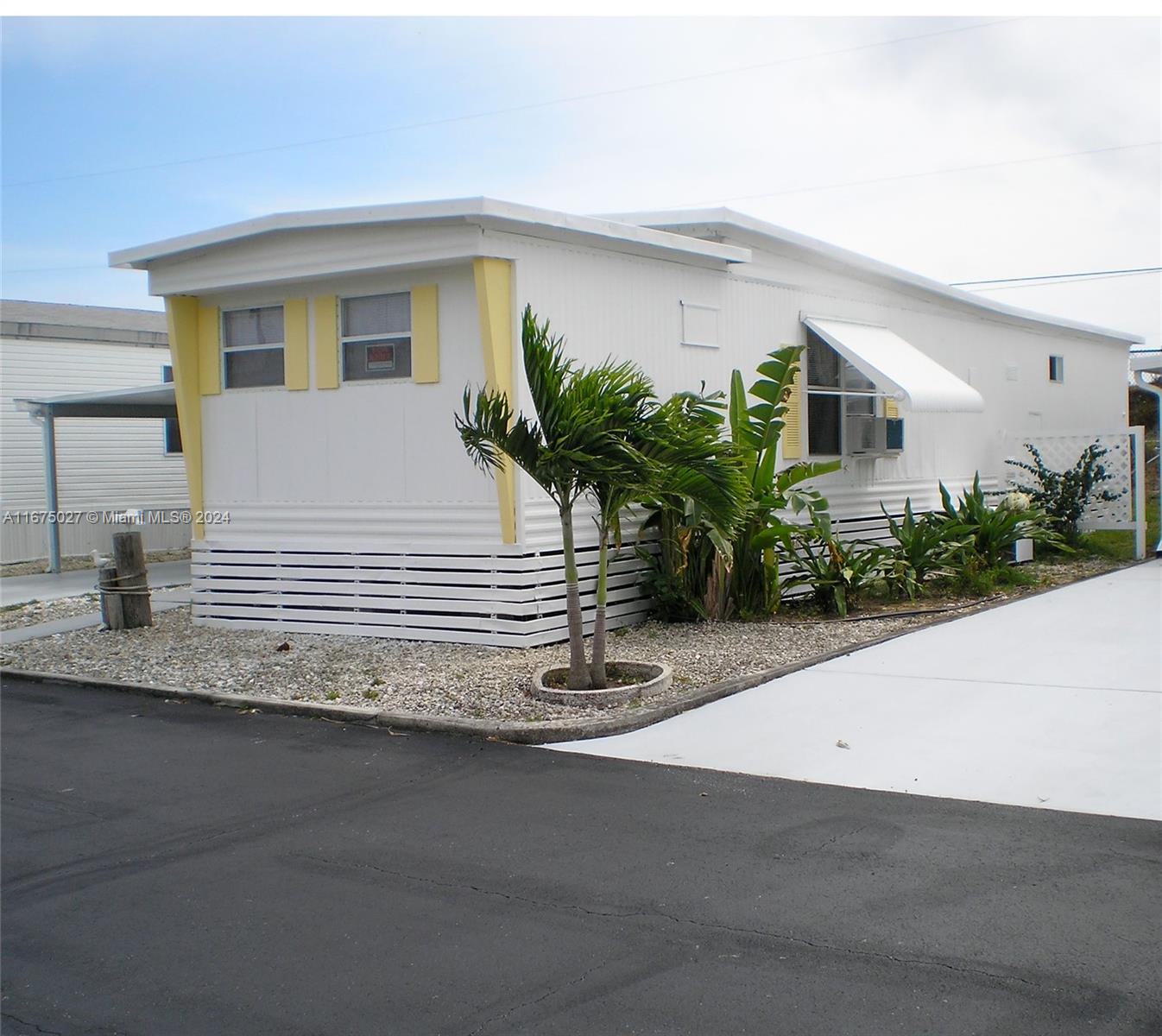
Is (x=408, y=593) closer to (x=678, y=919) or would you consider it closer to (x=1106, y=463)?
(x=678, y=919)

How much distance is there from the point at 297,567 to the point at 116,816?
16.4 feet

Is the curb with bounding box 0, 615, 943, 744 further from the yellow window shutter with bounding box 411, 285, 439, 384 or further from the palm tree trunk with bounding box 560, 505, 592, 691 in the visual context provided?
the yellow window shutter with bounding box 411, 285, 439, 384

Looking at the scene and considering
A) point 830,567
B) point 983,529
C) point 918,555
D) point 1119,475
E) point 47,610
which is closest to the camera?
point 830,567

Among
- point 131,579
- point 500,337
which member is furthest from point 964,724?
point 131,579

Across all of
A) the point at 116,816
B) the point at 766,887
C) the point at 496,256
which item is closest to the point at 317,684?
the point at 116,816

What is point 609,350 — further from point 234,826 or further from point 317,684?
point 234,826

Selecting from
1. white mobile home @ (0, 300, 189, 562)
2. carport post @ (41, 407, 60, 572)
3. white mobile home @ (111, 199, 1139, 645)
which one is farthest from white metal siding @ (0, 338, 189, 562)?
white mobile home @ (111, 199, 1139, 645)

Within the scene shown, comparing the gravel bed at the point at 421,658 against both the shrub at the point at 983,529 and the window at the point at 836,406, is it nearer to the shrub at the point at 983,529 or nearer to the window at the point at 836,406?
the shrub at the point at 983,529

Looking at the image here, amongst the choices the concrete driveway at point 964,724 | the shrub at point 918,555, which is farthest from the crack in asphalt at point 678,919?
the shrub at point 918,555

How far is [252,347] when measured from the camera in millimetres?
11234

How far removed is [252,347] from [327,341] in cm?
101

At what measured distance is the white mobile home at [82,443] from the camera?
67.3ft

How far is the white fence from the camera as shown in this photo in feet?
49.6

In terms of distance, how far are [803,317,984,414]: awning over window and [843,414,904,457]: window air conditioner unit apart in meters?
0.80
